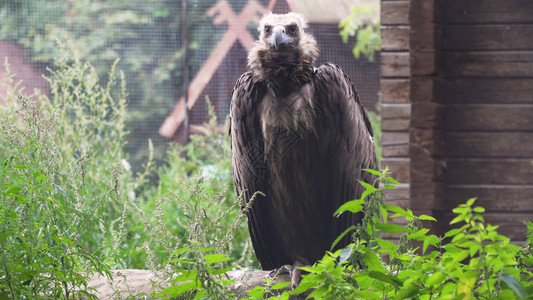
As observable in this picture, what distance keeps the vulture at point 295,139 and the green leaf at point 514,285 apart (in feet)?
5.52

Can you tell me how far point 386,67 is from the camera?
4191 mm

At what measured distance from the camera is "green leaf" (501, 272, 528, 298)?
1419 millimetres

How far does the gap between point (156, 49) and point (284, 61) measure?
318 centimetres

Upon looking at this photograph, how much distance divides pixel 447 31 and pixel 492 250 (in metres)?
2.96

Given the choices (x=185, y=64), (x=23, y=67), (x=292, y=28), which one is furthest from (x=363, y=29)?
(x=23, y=67)

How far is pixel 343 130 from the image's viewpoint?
3.23 m

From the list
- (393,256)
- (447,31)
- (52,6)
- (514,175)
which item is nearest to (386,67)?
(447,31)

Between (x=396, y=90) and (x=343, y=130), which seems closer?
Result: (x=343, y=130)

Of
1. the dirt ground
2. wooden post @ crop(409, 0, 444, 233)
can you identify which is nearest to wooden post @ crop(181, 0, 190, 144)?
the dirt ground

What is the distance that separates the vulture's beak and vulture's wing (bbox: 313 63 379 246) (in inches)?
8.6

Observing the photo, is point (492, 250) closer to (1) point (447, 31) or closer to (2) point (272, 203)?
(2) point (272, 203)

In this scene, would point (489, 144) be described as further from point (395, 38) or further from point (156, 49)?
point (156, 49)

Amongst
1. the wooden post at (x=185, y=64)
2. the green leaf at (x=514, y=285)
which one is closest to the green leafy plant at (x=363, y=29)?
the wooden post at (x=185, y=64)

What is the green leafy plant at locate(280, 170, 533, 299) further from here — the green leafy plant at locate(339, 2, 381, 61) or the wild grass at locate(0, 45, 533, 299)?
the green leafy plant at locate(339, 2, 381, 61)
